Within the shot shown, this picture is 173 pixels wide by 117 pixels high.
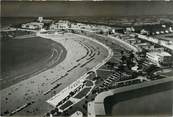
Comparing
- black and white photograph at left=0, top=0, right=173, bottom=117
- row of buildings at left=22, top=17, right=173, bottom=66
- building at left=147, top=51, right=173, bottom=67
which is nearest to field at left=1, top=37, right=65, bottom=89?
black and white photograph at left=0, top=0, right=173, bottom=117

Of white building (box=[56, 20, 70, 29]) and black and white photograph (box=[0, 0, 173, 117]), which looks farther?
white building (box=[56, 20, 70, 29])

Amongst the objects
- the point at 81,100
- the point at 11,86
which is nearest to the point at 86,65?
the point at 81,100

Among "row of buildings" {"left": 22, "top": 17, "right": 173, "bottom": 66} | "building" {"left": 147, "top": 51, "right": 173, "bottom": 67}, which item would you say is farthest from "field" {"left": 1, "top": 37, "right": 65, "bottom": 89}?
"building" {"left": 147, "top": 51, "right": 173, "bottom": 67}

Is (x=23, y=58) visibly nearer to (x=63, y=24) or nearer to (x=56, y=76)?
(x=56, y=76)

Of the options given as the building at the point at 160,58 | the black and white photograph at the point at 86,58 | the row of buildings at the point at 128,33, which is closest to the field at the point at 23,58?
the black and white photograph at the point at 86,58

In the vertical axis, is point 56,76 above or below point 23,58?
below

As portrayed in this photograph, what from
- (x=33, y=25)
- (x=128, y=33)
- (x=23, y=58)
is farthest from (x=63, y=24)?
(x=128, y=33)

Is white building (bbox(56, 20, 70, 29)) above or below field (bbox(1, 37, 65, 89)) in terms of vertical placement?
above

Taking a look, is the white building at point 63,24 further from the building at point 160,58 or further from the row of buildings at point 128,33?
the building at point 160,58

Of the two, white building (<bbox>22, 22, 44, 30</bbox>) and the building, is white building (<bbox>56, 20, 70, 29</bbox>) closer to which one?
white building (<bbox>22, 22, 44, 30</bbox>)
